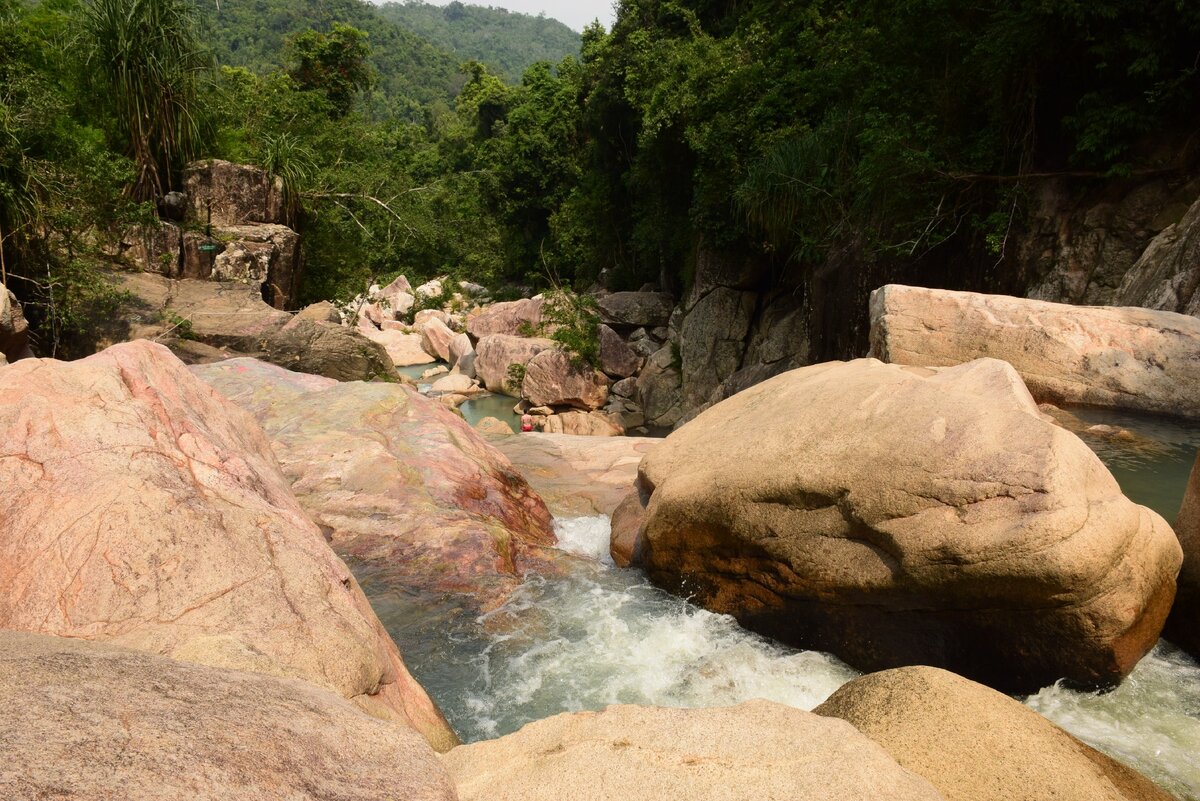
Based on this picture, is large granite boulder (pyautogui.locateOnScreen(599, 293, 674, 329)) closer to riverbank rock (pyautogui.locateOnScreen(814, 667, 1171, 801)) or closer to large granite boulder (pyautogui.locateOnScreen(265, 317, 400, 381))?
large granite boulder (pyautogui.locateOnScreen(265, 317, 400, 381))

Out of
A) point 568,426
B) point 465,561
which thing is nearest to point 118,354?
point 465,561

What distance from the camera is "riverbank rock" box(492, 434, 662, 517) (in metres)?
8.68

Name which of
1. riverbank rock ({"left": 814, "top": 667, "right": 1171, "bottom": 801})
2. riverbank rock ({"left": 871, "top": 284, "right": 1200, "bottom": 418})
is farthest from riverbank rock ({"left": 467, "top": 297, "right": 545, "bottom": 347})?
riverbank rock ({"left": 814, "top": 667, "right": 1171, "bottom": 801})

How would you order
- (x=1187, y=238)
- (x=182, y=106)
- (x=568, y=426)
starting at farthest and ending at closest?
(x=568, y=426) → (x=182, y=106) → (x=1187, y=238)

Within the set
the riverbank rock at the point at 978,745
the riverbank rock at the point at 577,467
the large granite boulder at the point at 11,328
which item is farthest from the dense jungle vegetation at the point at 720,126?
the riverbank rock at the point at 978,745

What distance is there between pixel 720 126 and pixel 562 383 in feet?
22.6

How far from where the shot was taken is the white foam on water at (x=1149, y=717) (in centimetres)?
396

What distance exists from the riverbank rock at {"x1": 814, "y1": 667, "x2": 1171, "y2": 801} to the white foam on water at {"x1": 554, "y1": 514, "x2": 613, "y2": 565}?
12.4 ft

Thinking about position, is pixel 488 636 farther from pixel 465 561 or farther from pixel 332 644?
pixel 332 644

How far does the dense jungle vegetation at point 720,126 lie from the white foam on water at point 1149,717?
276 inches

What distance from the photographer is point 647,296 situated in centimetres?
2344

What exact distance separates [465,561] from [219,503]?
8.63ft

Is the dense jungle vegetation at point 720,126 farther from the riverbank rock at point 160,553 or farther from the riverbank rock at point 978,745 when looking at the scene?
the riverbank rock at point 978,745

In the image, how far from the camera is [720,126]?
56.6ft
